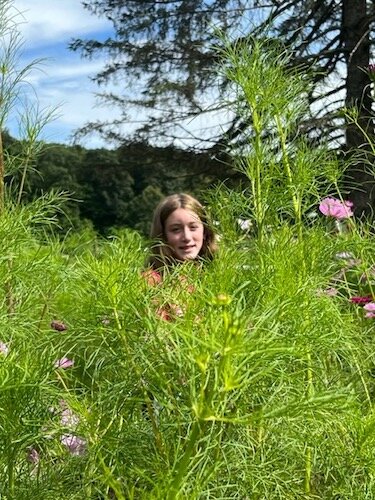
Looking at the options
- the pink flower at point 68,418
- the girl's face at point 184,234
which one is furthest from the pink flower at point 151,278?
the girl's face at point 184,234

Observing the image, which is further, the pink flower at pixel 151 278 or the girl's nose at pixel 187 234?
the girl's nose at pixel 187 234

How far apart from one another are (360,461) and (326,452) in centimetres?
7

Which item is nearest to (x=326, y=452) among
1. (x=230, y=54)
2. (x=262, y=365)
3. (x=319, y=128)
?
(x=262, y=365)

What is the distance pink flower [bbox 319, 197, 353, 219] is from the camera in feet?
7.90

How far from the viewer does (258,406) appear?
1.41m

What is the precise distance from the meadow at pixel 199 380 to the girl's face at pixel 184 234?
2.50 feet

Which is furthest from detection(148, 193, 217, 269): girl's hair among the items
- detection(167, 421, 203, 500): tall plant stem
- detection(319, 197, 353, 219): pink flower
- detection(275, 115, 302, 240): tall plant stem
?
detection(167, 421, 203, 500): tall plant stem

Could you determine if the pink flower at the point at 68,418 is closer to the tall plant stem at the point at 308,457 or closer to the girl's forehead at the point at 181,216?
the tall plant stem at the point at 308,457

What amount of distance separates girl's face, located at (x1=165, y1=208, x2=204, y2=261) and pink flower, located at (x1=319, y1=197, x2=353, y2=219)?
38cm

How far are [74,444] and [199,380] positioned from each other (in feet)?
1.89

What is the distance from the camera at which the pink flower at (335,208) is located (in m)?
2.41

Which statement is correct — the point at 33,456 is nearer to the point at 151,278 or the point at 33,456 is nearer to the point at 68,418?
the point at 68,418

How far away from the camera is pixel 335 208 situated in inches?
97.8

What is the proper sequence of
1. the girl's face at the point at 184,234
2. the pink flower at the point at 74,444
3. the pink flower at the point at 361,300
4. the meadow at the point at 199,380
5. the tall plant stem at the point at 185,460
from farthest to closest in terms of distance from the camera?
1. the girl's face at the point at 184,234
2. the pink flower at the point at 361,300
3. the pink flower at the point at 74,444
4. the meadow at the point at 199,380
5. the tall plant stem at the point at 185,460
